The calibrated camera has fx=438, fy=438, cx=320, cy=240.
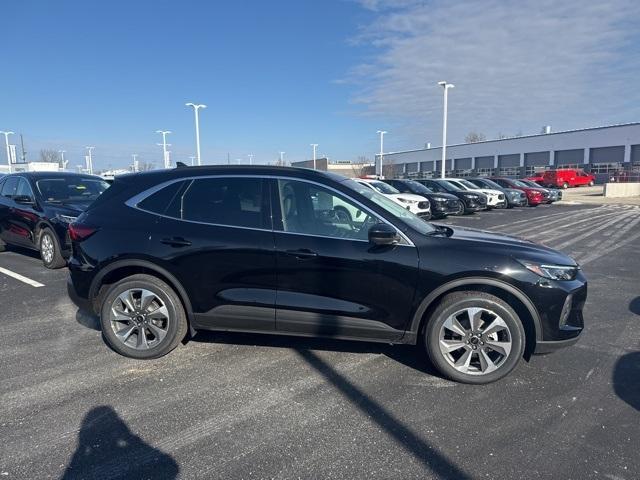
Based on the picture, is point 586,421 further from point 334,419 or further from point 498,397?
point 334,419

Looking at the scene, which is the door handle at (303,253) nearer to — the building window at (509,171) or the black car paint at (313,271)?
the black car paint at (313,271)

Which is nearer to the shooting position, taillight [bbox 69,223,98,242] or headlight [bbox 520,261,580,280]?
headlight [bbox 520,261,580,280]

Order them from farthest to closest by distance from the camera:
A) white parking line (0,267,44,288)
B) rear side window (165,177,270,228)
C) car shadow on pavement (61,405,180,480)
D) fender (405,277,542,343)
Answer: white parking line (0,267,44,288) < rear side window (165,177,270,228) < fender (405,277,542,343) < car shadow on pavement (61,405,180,480)

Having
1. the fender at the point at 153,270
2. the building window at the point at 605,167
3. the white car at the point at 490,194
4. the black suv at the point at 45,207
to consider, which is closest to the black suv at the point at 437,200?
the white car at the point at 490,194

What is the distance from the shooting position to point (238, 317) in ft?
12.9

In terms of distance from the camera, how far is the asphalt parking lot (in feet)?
8.62

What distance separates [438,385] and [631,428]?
4.29 feet

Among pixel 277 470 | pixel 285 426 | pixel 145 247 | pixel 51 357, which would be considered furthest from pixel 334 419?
pixel 51 357

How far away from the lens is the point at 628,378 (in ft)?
12.2

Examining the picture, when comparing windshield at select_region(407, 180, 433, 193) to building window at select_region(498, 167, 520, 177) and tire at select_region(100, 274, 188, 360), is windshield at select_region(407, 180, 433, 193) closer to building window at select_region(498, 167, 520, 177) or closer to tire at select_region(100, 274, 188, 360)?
tire at select_region(100, 274, 188, 360)

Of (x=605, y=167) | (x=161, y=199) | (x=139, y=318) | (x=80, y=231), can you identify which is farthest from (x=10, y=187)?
(x=605, y=167)

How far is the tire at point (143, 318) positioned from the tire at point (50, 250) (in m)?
4.21

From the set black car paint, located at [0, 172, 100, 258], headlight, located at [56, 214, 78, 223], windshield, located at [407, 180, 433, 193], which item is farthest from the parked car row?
windshield, located at [407, 180, 433, 193]

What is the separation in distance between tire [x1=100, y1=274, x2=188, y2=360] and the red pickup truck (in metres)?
45.4
